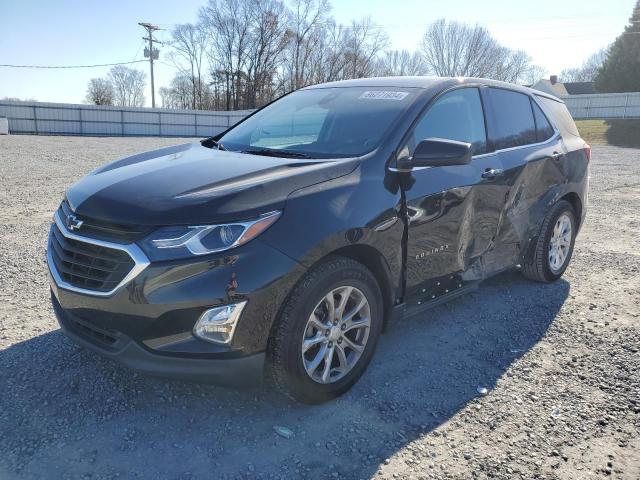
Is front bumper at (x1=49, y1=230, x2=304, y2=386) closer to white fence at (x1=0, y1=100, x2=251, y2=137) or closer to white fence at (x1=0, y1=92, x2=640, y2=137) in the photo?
white fence at (x1=0, y1=100, x2=251, y2=137)

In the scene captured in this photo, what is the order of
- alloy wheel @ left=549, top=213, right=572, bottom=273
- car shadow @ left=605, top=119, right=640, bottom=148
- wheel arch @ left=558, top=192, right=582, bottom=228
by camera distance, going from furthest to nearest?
car shadow @ left=605, top=119, right=640, bottom=148
wheel arch @ left=558, top=192, right=582, bottom=228
alloy wheel @ left=549, top=213, right=572, bottom=273

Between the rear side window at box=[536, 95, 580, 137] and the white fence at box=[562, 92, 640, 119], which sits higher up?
the white fence at box=[562, 92, 640, 119]

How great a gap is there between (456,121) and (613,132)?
33.2 m

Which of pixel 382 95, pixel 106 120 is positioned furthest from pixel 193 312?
pixel 106 120

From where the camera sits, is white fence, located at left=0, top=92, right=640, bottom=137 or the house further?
the house

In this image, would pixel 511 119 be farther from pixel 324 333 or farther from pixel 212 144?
pixel 324 333

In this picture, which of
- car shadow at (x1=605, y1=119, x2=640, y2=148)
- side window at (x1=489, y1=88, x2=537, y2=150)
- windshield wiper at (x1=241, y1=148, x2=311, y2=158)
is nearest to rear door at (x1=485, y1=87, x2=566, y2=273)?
side window at (x1=489, y1=88, x2=537, y2=150)

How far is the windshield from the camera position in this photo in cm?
332

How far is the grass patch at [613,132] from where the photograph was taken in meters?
29.8

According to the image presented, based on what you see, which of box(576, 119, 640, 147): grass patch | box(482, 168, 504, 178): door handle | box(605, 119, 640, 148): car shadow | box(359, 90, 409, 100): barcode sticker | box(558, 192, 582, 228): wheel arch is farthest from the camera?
box(576, 119, 640, 147): grass patch

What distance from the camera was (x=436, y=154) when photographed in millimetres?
3100

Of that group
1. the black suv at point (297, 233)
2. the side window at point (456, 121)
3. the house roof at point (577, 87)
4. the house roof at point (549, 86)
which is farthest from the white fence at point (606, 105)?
the black suv at point (297, 233)

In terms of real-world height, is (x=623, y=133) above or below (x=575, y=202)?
above

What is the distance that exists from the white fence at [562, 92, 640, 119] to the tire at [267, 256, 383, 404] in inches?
1607
